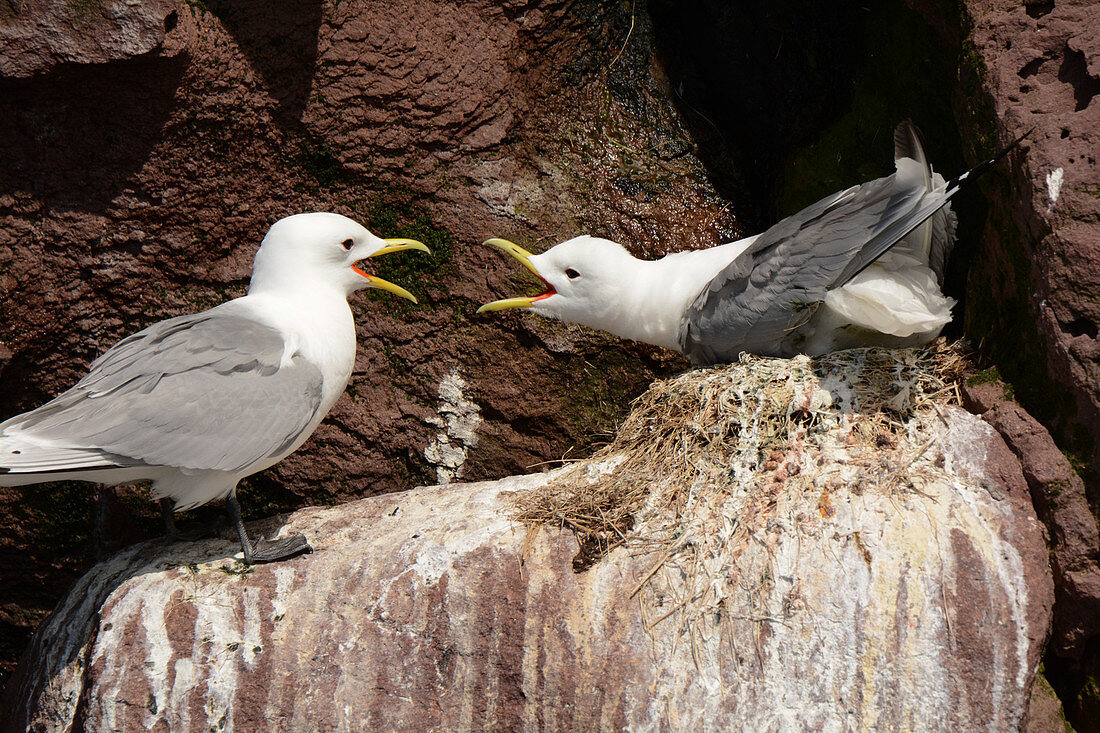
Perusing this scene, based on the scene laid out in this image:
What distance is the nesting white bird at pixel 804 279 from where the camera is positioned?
123 inches

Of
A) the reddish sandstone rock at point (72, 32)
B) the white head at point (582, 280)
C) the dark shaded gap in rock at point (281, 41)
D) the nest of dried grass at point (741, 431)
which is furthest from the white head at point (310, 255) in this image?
the nest of dried grass at point (741, 431)

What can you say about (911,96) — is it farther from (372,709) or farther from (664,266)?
(372,709)

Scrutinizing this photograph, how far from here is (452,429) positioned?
416cm

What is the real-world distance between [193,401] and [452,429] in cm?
136

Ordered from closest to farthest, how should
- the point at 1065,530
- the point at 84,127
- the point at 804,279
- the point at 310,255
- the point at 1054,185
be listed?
the point at 1065,530, the point at 1054,185, the point at 804,279, the point at 310,255, the point at 84,127

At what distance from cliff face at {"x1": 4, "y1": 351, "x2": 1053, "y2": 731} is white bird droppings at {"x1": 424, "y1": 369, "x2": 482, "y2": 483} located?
806mm

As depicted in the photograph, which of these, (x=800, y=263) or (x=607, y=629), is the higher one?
(x=800, y=263)

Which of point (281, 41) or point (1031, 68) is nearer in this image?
point (1031, 68)

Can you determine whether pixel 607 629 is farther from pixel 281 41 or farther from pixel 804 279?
pixel 281 41

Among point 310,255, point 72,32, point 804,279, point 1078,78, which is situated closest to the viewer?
point 1078,78

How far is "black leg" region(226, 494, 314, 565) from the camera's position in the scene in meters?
3.17

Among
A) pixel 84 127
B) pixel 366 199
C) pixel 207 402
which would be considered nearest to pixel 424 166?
pixel 366 199

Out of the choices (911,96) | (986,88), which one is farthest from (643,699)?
(911,96)

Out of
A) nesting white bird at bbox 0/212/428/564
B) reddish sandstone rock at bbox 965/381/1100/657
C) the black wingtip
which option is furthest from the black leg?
the black wingtip
